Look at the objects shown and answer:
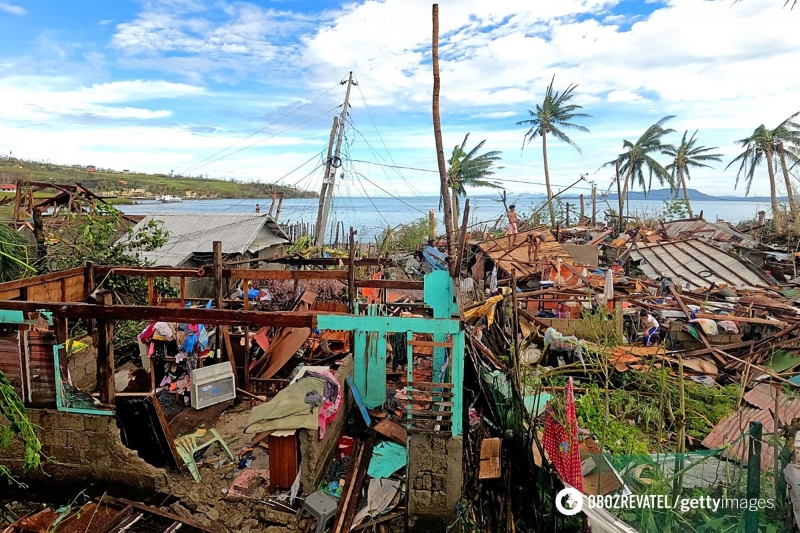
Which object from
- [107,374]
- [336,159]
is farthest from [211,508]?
[336,159]

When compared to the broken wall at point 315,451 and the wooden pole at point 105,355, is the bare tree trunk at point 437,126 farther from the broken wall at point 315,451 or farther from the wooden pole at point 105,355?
the wooden pole at point 105,355

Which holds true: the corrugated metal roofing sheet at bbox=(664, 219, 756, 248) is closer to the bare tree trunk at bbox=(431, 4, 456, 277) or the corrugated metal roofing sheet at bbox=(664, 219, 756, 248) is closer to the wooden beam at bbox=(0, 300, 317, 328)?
the bare tree trunk at bbox=(431, 4, 456, 277)

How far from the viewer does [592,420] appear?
5984mm

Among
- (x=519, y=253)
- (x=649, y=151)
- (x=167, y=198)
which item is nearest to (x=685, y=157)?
(x=649, y=151)

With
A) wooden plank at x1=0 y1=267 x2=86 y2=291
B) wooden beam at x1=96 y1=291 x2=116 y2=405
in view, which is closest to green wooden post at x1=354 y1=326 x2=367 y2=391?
wooden beam at x1=96 y1=291 x2=116 y2=405

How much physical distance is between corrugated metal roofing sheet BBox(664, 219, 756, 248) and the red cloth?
17417 millimetres

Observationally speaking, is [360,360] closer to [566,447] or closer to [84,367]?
[566,447]

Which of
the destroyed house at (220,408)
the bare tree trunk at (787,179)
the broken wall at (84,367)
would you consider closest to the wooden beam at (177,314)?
the destroyed house at (220,408)

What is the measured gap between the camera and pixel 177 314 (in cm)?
493

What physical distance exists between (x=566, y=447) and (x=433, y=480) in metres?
1.79

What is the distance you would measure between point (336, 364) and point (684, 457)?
6.87 m

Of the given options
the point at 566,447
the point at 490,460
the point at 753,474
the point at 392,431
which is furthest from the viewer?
the point at 392,431

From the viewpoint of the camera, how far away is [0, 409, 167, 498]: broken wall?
217 inches

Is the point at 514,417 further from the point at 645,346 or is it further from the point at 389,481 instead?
the point at 645,346
